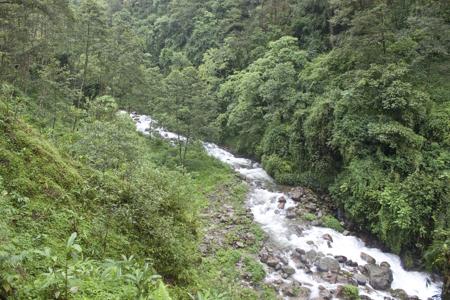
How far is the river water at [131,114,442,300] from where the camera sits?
16250mm

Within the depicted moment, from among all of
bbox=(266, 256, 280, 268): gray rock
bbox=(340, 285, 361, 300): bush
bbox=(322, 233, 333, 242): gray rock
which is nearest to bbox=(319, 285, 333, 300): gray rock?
bbox=(340, 285, 361, 300): bush

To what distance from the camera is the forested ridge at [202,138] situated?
19.5 ft

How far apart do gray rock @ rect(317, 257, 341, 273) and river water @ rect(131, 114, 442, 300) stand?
1.24 ft

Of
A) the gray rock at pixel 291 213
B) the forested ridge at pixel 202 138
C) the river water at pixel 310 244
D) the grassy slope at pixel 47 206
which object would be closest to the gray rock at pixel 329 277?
the river water at pixel 310 244

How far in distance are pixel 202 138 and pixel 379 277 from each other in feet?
55.8

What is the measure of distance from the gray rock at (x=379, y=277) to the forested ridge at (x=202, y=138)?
1.44m

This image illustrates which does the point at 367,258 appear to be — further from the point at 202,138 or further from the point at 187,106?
the point at 187,106

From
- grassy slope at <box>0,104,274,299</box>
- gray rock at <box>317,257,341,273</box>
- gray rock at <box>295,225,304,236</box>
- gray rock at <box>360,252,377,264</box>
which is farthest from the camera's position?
gray rock at <box>295,225,304,236</box>

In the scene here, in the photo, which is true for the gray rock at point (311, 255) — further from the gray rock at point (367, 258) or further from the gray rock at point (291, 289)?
the gray rock at point (367, 258)

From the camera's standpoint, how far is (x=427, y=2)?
27.8 metres

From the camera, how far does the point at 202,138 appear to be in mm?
29719

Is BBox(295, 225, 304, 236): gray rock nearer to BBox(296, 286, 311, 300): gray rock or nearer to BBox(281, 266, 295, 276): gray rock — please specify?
BBox(281, 266, 295, 276): gray rock

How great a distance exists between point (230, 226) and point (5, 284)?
17.7 m

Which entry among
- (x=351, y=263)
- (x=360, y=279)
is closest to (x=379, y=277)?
(x=360, y=279)
